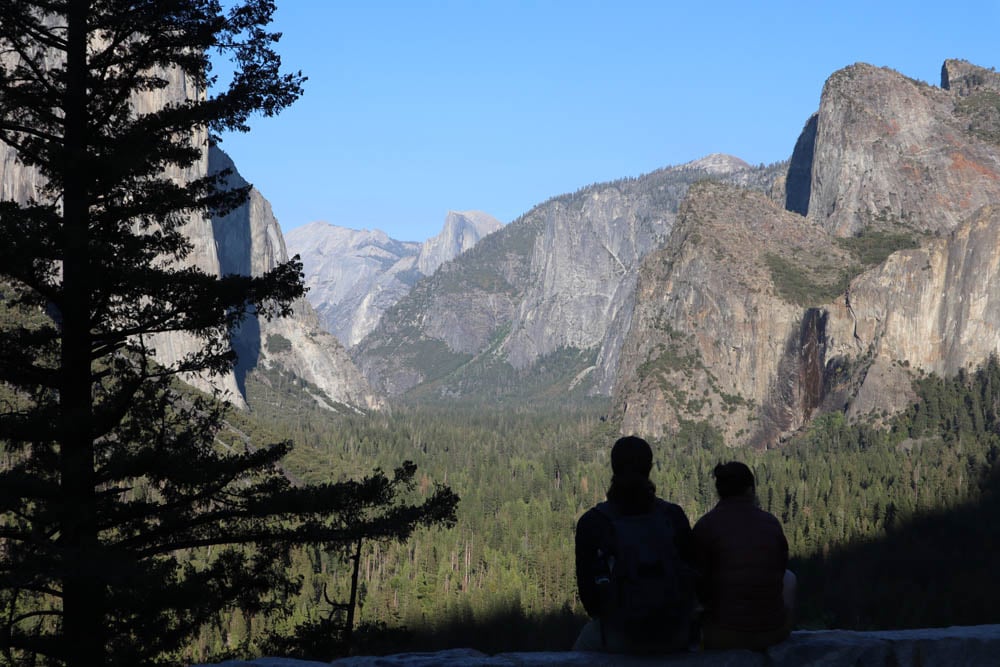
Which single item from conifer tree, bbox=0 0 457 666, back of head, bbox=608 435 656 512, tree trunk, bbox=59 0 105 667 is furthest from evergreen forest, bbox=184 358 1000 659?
back of head, bbox=608 435 656 512

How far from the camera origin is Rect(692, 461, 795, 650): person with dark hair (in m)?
9.37

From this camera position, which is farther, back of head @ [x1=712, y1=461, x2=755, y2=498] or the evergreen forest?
the evergreen forest

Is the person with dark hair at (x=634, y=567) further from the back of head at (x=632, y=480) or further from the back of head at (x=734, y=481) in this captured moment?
the back of head at (x=734, y=481)

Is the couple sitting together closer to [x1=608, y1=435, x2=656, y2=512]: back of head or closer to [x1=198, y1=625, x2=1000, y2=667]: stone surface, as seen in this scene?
[x1=608, y1=435, x2=656, y2=512]: back of head

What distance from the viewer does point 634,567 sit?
8672mm

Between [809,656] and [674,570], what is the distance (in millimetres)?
1718

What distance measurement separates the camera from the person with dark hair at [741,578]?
9.37 metres

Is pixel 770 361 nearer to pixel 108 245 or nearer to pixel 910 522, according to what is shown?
pixel 910 522

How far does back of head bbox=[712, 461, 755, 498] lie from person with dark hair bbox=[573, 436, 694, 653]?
853 millimetres

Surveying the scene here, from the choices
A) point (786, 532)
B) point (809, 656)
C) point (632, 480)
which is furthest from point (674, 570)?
point (786, 532)

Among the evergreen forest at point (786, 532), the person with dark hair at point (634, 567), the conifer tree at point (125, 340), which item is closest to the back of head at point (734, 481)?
the person with dark hair at point (634, 567)

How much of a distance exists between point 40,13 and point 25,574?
33.1 ft

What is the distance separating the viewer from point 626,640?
29.1ft

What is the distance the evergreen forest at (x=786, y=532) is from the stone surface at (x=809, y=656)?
9.80 m
